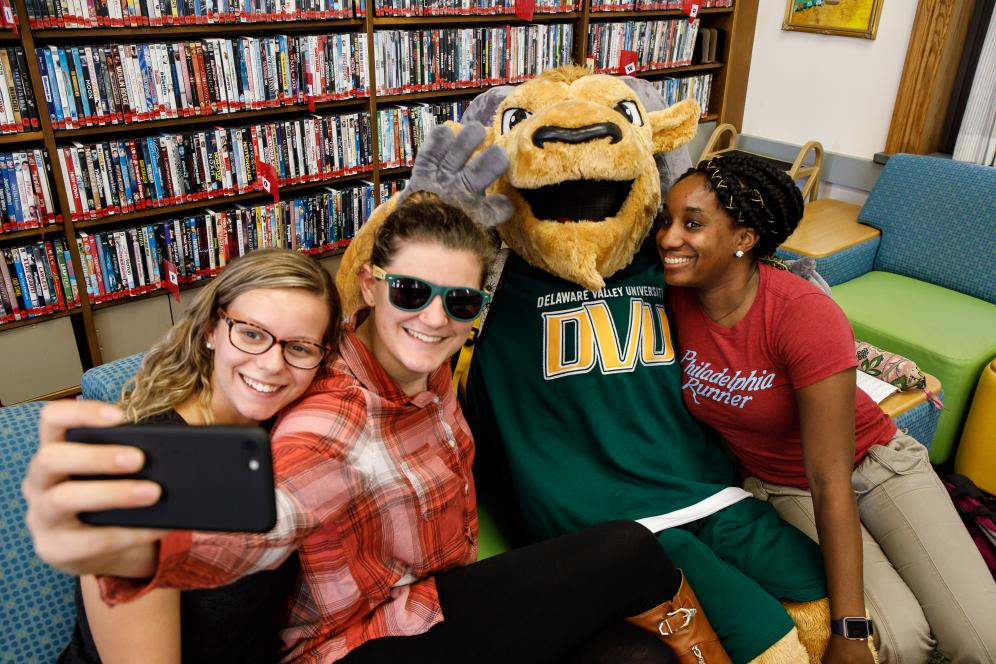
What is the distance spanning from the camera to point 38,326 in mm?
2521

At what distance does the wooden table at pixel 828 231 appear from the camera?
2816 mm

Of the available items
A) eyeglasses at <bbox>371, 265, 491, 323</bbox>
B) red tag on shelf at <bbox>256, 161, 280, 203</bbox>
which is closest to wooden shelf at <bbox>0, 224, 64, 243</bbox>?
red tag on shelf at <bbox>256, 161, 280, 203</bbox>

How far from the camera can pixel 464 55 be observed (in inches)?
125

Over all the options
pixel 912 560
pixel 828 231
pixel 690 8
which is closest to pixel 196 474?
pixel 912 560

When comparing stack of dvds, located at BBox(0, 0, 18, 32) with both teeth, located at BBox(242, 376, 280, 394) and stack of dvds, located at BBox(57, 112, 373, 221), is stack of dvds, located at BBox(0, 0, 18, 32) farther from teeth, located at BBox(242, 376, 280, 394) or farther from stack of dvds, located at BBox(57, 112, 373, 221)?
Answer: teeth, located at BBox(242, 376, 280, 394)

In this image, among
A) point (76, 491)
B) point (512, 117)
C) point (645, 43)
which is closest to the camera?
point (76, 491)

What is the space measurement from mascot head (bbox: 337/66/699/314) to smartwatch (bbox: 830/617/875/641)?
70 cm

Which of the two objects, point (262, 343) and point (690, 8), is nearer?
point (262, 343)

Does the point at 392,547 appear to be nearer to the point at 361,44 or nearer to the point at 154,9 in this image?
the point at 154,9

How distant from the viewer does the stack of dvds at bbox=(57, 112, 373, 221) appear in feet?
8.07

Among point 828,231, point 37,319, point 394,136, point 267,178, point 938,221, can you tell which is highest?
point 394,136

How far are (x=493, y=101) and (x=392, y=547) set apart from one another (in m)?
0.95

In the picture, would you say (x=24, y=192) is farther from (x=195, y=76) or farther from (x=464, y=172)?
(x=464, y=172)

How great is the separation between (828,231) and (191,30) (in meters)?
2.60
